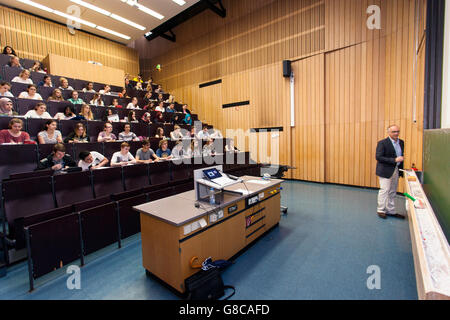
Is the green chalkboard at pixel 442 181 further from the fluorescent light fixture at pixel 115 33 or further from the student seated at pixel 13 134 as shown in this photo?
the fluorescent light fixture at pixel 115 33

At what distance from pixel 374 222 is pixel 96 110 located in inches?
230

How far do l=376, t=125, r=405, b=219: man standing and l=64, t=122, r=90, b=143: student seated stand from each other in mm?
4961

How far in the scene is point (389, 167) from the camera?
3.30m

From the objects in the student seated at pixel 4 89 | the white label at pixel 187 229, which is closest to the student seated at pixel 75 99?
the student seated at pixel 4 89

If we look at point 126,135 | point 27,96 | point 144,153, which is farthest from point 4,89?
point 144,153

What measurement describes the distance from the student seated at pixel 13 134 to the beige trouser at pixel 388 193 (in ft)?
18.0

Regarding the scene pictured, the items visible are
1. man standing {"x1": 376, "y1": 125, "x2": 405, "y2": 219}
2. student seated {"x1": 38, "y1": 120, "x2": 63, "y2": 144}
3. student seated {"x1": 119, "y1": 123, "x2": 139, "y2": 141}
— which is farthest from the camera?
student seated {"x1": 119, "y1": 123, "x2": 139, "y2": 141}

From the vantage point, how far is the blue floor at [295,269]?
6.20 ft

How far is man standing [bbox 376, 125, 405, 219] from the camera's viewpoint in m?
3.26

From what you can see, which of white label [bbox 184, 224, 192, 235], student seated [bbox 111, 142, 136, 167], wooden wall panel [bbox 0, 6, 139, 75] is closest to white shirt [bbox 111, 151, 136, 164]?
student seated [bbox 111, 142, 136, 167]

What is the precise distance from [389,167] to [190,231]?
315 centimetres

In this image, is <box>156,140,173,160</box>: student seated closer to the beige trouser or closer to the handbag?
the handbag

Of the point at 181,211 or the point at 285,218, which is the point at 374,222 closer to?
the point at 285,218

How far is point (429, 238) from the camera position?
1354mm
